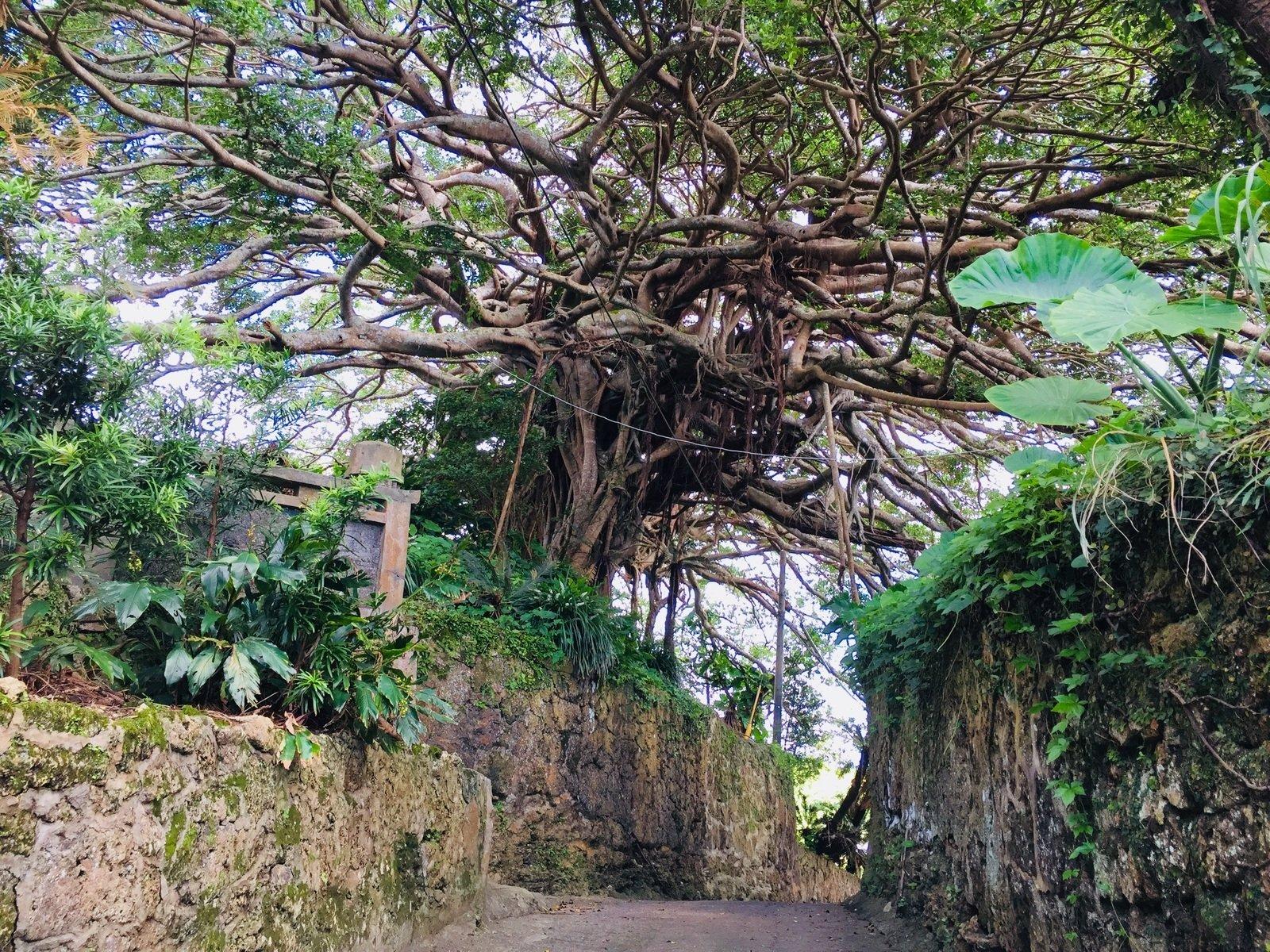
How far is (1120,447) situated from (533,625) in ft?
17.7

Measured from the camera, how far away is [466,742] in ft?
21.9

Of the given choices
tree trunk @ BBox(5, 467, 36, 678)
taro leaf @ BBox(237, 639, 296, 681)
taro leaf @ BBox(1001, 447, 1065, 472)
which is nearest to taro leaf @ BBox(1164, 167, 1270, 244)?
taro leaf @ BBox(1001, 447, 1065, 472)

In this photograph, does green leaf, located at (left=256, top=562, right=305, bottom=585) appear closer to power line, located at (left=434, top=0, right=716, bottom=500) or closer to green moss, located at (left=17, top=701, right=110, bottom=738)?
green moss, located at (left=17, top=701, right=110, bottom=738)

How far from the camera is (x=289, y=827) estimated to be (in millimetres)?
3393

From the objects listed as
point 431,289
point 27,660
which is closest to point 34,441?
point 27,660

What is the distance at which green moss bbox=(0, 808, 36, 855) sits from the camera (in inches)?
87.1

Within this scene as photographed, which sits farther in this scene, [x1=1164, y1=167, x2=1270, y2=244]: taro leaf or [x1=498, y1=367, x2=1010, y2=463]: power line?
[x1=498, y1=367, x2=1010, y2=463]: power line

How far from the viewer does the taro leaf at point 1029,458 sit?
13.0 ft

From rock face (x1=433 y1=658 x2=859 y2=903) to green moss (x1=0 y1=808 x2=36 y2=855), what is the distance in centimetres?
433

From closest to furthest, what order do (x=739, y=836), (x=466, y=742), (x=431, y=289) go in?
(x=466, y=742) < (x=431, y=289) < (x=739, y=836)

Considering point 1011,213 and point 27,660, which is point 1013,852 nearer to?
point 27,660

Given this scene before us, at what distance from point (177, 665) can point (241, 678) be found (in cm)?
23

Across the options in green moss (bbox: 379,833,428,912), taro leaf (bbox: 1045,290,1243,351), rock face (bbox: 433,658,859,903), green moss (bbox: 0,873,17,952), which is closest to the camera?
green moss (bbox: 0,873,17,952)

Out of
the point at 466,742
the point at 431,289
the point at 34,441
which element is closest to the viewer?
the point at 34,441
